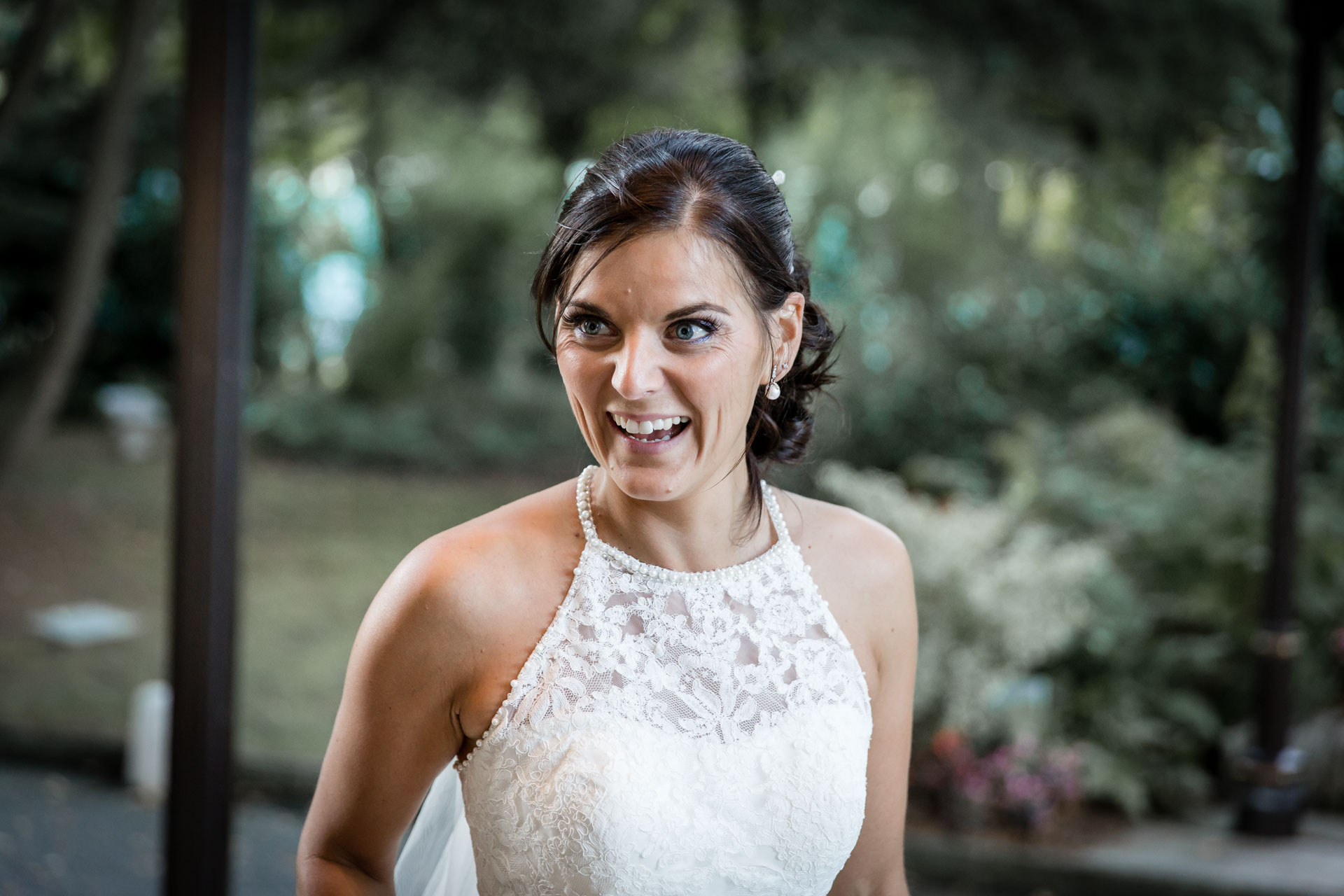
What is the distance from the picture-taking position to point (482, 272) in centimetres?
956

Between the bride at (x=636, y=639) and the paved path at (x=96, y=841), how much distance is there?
Result: 2622 millimetres

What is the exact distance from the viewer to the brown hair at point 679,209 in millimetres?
1346

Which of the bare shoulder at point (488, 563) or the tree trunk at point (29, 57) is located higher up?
the tree trunk at point (29, 57)

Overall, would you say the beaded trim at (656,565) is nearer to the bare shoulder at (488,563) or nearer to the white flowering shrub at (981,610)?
the bare shoulder at (488,563)

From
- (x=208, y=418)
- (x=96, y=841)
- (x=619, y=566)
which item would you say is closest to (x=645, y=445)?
(x=619, y=566)

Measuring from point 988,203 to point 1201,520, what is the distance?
9.97ft

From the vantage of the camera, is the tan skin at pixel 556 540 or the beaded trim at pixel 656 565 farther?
the beaded trim at pixel 656 565

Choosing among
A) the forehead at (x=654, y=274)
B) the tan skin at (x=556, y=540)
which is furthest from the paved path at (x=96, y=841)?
the forehead at (x=654, y=274)

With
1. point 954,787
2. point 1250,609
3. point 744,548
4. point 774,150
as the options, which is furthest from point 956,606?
point 774,150

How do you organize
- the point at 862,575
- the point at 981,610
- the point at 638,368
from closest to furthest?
the point at 638,368 → the point at 862,575 → the point at 981,610

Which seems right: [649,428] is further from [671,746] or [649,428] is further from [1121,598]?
[1121,598]

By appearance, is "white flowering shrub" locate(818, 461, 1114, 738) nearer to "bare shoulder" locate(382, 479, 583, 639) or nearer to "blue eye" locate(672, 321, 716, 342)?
"bare shoulder" locate(382, 479, 583, 639)

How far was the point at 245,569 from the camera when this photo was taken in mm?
7902

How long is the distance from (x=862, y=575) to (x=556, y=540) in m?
0.44
